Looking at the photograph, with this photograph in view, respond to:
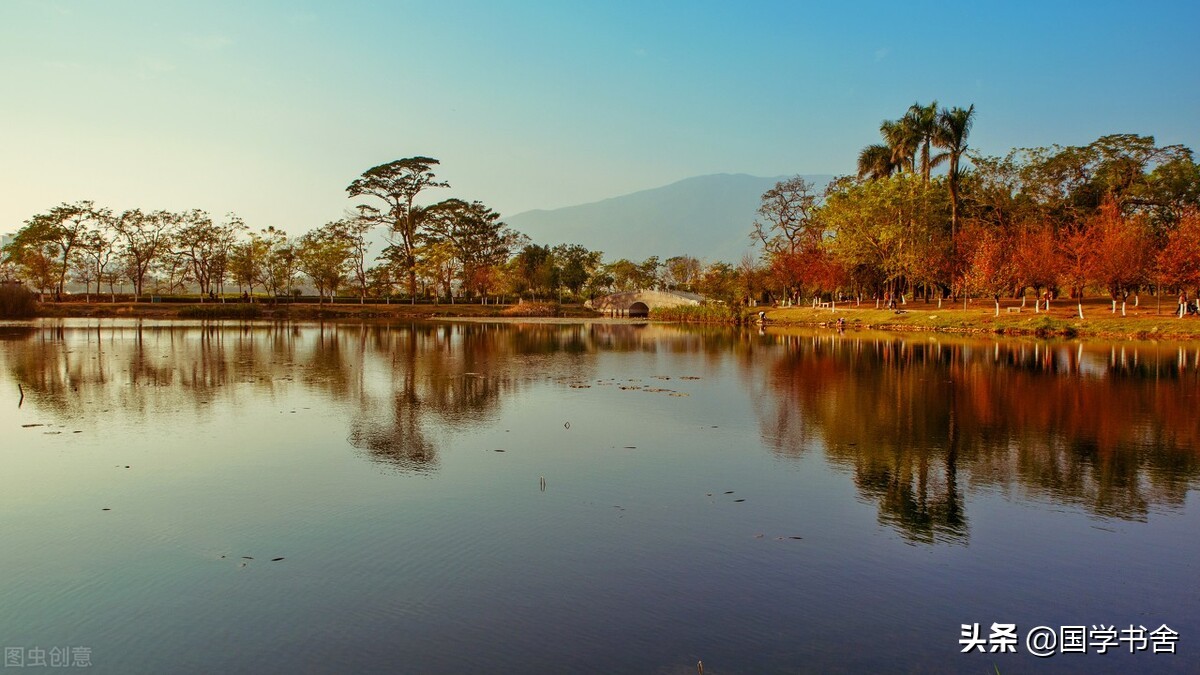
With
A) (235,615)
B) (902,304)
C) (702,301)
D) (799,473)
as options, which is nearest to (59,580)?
(235,615)

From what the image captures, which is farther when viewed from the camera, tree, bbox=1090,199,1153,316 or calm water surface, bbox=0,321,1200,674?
tree, bbox=1090,199,1153,316

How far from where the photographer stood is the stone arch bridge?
97625 millimetres

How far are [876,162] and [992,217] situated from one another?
45.3ft

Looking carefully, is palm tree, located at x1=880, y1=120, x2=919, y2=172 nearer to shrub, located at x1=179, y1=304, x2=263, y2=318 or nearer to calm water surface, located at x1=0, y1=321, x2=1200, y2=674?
calm water surface, located at x1=0, y1=321, x2=1200, y2=674

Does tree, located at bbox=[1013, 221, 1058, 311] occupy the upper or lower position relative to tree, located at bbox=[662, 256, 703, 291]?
lower

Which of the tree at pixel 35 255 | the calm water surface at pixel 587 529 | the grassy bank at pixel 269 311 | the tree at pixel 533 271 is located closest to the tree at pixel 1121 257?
the calm water surface at pixel 587 529

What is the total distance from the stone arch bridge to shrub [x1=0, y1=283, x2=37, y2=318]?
6732cm

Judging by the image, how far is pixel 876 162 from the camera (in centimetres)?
8312

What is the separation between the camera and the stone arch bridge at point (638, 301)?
9762 centimetres

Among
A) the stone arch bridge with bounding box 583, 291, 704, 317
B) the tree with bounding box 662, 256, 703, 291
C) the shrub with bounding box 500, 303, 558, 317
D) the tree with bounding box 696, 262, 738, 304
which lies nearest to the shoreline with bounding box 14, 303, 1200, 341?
the shrub with bounding box 500, 303, 558, 317

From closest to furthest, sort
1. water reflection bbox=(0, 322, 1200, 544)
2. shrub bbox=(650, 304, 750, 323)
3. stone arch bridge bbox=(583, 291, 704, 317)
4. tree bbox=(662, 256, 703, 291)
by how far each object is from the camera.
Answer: water reflection bbox=(0, 322, 1200, 544) < shrub bbox=(650, 304, 750, 323) < stone arch bridge bbox=(583, 291, 704, 317) < tree bbox=(662, 256, 703, 291)

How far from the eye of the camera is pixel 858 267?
79375 mm

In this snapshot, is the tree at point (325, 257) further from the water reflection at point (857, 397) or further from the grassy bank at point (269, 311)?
the water reflection at point (857, 397)

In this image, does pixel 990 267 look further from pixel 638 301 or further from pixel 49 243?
pixel 49 243
